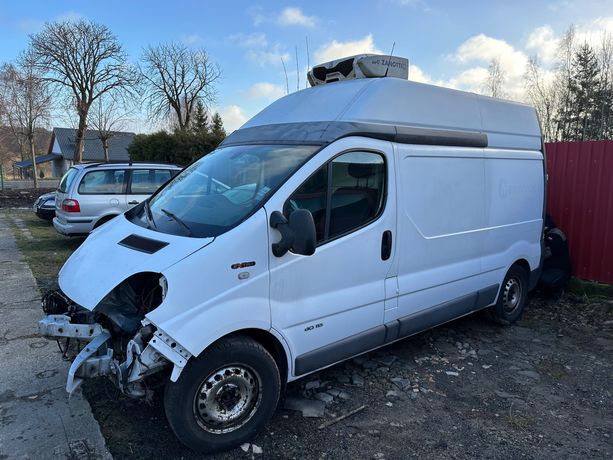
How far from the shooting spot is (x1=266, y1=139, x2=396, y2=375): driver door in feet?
10.4

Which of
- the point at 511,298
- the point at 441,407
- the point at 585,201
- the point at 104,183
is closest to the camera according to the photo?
the point at 441,407

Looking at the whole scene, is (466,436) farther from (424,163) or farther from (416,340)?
(424,163)

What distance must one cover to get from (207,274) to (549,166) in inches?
236

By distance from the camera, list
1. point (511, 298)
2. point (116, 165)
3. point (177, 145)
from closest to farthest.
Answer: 1. point (511, 298)
2. point (116, 165)
3. point (177, 145)

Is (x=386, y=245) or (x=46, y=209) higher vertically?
(x=386, y=245)

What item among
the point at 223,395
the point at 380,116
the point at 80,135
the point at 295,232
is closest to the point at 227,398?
the point at 223,395

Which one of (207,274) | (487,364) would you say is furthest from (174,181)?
(487,364)

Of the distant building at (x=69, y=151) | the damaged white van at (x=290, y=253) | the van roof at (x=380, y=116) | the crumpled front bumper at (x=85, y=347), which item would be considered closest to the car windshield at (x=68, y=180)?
the damaged white van at (x=290, y=253)

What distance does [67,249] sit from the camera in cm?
958

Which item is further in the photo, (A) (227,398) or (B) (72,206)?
(B) (72,206)

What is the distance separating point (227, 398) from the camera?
9.93 ft

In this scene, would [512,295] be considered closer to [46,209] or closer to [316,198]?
[316,198]

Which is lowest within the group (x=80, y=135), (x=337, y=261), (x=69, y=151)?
(x=337, y=261)

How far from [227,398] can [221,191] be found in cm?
149
